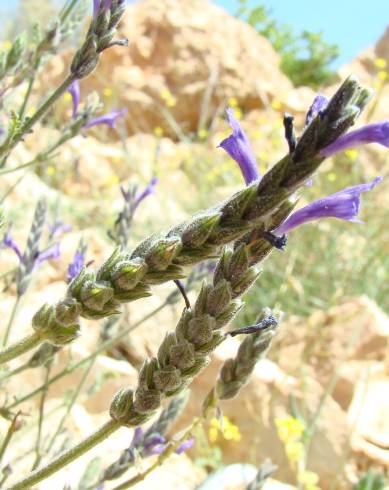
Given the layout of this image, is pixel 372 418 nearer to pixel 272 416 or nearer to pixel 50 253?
pixel 272 416

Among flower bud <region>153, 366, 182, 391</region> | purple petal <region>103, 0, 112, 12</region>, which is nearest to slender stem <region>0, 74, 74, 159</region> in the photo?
purple petal <region>103, 0, 112, 12</region>

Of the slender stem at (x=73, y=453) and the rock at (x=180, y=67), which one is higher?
the rock at (x=180, y=67)

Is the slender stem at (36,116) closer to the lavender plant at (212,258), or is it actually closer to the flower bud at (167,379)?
the lavender plant at (212,258)

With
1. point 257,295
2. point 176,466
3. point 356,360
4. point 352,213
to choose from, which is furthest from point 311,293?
point 352,213

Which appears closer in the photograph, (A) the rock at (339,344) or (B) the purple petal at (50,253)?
(B) the purple petal at (50,253)

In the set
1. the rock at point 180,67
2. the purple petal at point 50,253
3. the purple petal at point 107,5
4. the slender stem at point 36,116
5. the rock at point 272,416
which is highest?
the rock at point 180,67

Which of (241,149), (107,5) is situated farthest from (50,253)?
(241,149)

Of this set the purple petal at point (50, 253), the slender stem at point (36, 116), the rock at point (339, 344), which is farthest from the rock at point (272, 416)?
the slender stem at point (36, 116)

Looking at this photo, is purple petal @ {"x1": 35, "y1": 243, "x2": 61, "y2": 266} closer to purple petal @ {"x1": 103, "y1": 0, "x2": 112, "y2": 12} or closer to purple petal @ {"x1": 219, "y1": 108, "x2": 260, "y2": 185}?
purple petal @ {"x1": 103, "y1": 0, "x2": 112, "y2": 12}
